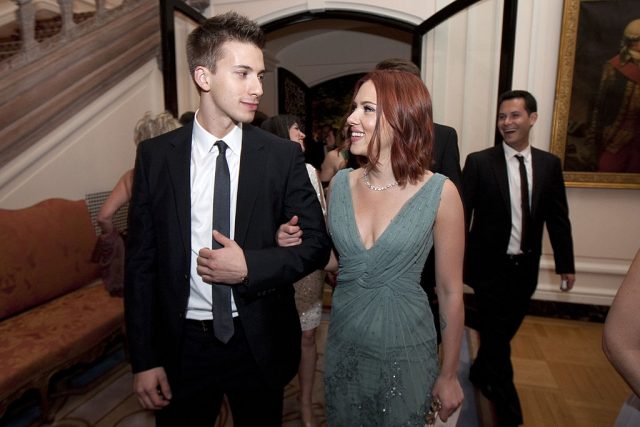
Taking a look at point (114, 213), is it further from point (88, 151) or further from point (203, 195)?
point (203, 195)

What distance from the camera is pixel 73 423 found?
2.55 metres

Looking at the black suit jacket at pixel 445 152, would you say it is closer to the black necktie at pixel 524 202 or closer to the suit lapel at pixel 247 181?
the black necktie at pixel 524 202

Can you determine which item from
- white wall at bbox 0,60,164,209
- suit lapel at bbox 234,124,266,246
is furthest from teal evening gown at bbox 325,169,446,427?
white wall at bbox 0,60,164,209

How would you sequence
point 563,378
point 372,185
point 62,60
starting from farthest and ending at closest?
point 62,60 → point 563,378 → point 372,185

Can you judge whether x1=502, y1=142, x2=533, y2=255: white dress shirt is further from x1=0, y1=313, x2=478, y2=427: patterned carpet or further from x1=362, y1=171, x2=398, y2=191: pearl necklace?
x1=362, y1=171, x2=398, y2=191: pearl necklace

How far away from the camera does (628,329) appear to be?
89cm

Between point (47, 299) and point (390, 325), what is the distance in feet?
8.81

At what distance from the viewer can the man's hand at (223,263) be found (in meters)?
1.19

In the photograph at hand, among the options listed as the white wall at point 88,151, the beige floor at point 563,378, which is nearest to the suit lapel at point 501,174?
the beige floor at point 563,378

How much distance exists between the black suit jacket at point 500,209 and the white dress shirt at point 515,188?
0.13 feet

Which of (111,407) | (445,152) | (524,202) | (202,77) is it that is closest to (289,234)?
(202,77)

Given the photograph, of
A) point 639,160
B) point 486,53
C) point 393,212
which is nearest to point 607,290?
point 639,160

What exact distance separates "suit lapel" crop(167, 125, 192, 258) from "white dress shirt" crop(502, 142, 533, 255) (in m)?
2.00

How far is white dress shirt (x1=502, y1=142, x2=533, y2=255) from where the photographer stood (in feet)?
8.53
